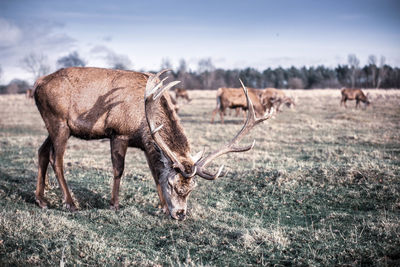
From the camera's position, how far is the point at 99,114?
594 centimetres

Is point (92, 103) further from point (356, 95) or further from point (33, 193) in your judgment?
point (356, 95)

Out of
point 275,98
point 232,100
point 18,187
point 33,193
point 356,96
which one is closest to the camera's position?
point 33,193

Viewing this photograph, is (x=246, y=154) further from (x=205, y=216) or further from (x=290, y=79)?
(x=290, y=79)

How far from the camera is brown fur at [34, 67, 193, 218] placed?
229 inches

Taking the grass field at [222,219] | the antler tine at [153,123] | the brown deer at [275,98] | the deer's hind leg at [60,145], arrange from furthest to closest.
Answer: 1. the brown deer at [275,98]
2. the deer's hind leg at [60,145]
3. the antler tine at [153,123]
4. the grass field at [222,219]

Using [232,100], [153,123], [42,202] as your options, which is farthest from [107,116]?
[232,100]

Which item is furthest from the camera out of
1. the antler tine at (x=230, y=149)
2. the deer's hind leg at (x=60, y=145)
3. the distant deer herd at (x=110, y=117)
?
the deer's hind leg at (x=60, y=145)

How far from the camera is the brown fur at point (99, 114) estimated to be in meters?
5.82

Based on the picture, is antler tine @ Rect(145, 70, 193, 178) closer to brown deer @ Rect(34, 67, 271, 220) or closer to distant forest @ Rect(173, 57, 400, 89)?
brown deer @ Rect(34, 67, 271, 220)

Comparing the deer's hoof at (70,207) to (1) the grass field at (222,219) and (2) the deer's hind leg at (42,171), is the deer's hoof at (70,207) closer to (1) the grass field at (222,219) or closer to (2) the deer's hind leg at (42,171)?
(1) the grass field at (222,219)

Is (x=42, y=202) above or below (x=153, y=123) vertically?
below

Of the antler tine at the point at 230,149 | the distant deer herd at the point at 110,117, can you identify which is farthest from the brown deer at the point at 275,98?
the antler tine at the point at 230,149

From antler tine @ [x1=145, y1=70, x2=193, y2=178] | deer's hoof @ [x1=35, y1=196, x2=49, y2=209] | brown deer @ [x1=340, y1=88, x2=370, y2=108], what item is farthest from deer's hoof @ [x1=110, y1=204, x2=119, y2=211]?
brown deer @ [x1=340, y1=88, x2=370, y2=108]

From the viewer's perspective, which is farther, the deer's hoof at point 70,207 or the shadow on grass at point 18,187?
the shadow on grass at point 18,187
